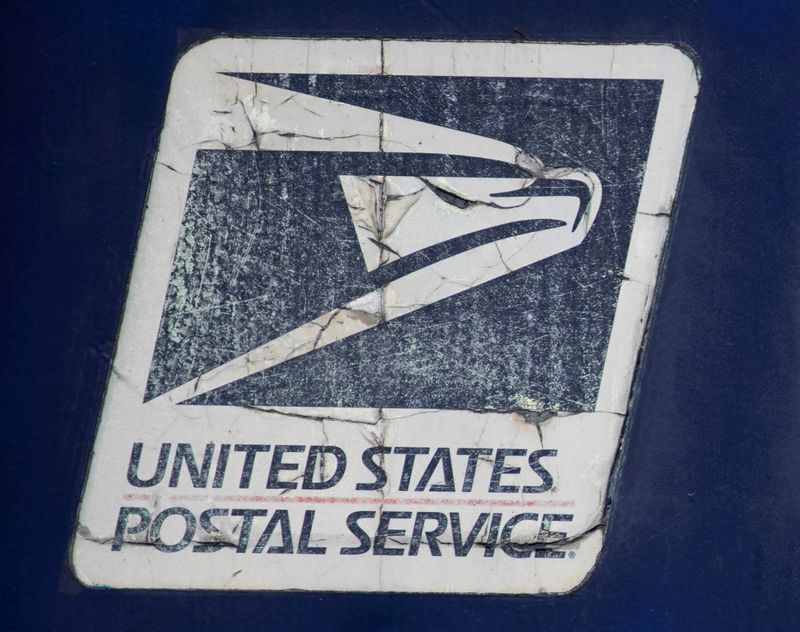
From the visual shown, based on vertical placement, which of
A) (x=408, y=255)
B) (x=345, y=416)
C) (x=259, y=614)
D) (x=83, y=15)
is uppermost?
(x=83, y=15)

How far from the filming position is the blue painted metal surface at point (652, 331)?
1297 millimetres

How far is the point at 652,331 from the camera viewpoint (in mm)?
1312

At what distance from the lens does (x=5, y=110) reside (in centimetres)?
130

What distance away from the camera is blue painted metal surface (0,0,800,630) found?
1297 millimetres

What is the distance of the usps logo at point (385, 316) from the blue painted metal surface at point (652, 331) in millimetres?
43

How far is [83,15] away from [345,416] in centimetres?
97

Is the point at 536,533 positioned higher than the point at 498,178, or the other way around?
the point at 498,178

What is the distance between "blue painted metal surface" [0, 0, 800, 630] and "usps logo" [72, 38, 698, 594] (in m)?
0.04

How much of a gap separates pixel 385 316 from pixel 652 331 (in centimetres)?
55

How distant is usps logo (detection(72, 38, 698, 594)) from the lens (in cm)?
129

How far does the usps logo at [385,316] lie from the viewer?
1.29 metres

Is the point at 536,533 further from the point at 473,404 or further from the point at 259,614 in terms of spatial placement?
the point at 259,614

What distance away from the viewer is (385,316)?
4.29 feet

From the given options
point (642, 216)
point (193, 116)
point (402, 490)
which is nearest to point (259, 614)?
point (402, 490)
